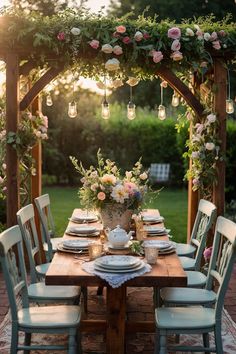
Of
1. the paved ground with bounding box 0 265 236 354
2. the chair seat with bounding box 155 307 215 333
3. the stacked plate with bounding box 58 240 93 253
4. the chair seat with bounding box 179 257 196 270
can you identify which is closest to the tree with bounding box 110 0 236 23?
the paved ground with bounding box 0 265 236 354

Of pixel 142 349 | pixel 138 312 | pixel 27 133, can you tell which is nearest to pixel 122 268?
pixel 142 349

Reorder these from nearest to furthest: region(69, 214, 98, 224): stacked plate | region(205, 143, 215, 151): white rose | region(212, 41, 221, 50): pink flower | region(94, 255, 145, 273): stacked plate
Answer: region(94, 255, 145, 273): stacked plate, region(69, 214, 98, 224): stacked plate, region(212, 41, 221, 50): pink flower, region(205, 143, 215, 151): white rose

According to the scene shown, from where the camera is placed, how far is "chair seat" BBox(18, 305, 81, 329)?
3.32 metres

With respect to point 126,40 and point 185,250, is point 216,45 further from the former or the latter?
point 185,250

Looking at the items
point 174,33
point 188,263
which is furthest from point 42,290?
point 174,33

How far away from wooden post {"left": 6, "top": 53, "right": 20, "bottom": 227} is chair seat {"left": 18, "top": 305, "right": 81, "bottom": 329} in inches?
93.6

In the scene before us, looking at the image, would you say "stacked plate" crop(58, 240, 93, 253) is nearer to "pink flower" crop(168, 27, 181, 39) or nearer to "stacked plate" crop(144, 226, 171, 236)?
"stacked plate" crop(144, 226, 171, 236)

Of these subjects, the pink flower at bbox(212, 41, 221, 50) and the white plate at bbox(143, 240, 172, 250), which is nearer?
the white plate at bbox(143, 240, 172, 250)

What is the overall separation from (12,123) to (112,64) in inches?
43.7

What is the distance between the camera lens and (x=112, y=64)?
5.57 metres

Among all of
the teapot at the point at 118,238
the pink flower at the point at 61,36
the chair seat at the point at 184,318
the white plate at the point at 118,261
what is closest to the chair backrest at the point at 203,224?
the teapot at the point at 118,238

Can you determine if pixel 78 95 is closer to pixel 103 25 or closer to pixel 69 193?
pixel 69 193

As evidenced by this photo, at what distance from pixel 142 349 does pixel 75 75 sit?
113 inches

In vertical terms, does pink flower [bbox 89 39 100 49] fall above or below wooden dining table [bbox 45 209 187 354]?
above
